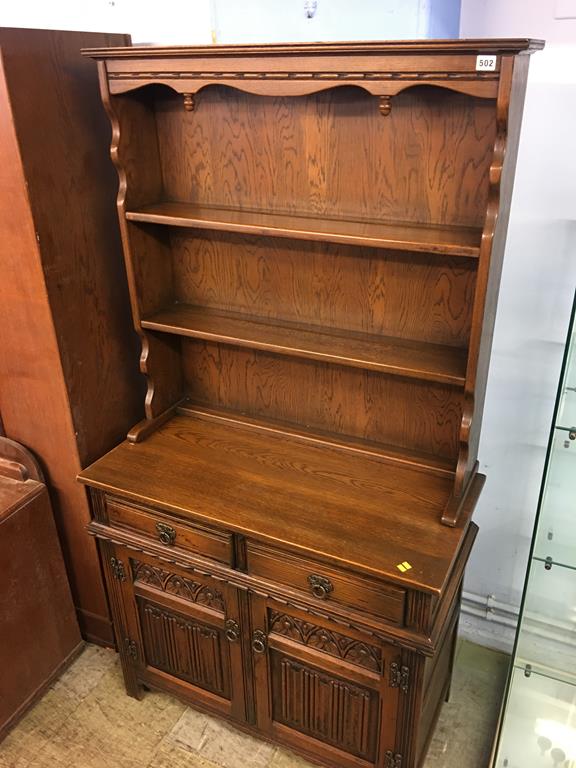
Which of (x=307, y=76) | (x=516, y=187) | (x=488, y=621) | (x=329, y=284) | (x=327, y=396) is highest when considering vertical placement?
(x=307, y=76)

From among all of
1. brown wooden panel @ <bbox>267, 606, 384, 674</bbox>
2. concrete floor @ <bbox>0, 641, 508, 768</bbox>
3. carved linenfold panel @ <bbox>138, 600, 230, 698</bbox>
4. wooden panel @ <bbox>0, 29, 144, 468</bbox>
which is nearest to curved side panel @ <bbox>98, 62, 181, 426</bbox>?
wooden panel @ <bbox>0, 29, 144, 468</bbox>

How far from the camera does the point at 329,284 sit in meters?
1.73

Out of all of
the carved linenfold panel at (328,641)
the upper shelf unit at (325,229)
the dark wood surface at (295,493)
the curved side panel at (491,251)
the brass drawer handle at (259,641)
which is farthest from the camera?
the brass drawer handle at (259,641)

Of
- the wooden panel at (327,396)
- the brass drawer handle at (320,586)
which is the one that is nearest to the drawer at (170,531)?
the brass drawer handle at (320,586)

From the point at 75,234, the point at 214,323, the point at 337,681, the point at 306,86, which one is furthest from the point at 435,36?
the point at 337,681

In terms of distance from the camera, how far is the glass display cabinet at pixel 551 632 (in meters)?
1.43

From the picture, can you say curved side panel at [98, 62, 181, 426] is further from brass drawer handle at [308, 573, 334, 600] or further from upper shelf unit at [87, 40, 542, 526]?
brass drawer handle at [308, 573, 334, 600]

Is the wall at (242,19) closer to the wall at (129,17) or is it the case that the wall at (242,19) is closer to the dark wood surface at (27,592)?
the wall at (129,17)

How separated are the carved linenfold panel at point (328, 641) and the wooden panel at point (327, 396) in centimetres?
53

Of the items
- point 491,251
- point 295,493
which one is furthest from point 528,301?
point 295,493

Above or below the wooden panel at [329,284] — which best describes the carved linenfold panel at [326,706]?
below

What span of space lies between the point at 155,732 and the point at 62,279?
1388mm

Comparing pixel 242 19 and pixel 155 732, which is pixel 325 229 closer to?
pixel 242 19

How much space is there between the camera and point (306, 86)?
1.38 m
